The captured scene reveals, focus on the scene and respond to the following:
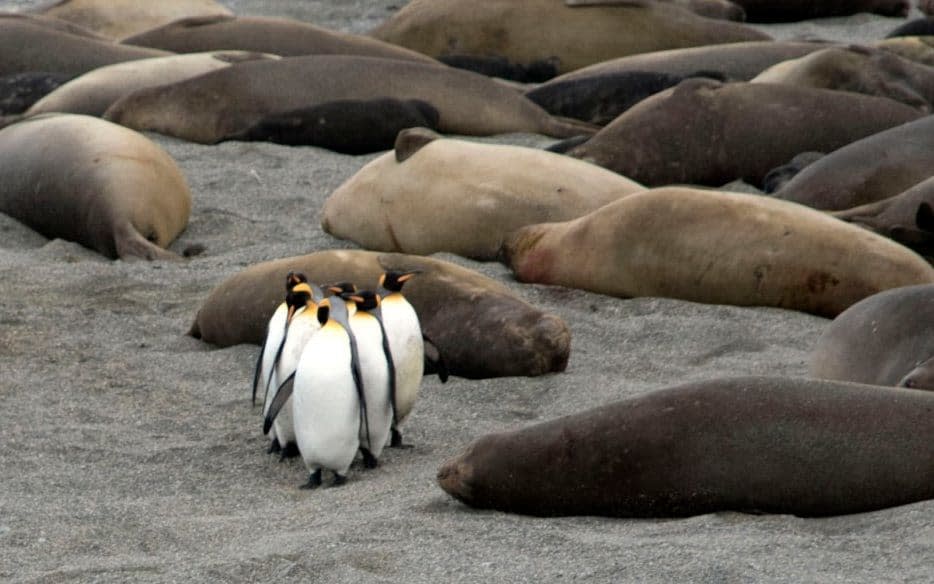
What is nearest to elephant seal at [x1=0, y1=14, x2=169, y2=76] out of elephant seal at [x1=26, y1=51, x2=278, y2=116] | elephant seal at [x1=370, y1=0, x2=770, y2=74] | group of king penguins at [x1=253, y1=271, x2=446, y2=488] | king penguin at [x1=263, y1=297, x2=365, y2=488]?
elephant seal at [x1=26, y1=51, x2=278, y2=116]

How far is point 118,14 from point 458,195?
18.5 feet

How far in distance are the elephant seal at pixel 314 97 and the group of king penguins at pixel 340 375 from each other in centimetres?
400

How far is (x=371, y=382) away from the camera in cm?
426

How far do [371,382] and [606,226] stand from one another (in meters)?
1.86

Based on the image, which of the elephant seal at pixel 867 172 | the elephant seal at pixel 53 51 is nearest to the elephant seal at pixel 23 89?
the elephant seal at pixel 53 51

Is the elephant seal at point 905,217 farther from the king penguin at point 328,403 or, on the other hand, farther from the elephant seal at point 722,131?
the king penguin at point 328,403

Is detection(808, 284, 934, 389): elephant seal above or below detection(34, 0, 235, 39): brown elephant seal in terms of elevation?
above

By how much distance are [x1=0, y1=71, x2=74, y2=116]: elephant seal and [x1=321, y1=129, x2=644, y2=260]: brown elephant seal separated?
2.96m

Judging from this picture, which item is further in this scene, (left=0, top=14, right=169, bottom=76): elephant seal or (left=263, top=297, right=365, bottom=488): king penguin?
(left=0, top=14, right=169, bottom=76): elephant seal

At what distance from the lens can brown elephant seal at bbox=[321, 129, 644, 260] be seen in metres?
6.45

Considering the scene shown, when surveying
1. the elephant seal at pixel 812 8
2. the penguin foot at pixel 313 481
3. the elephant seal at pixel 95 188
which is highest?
the penguin foot at pixel 313 481

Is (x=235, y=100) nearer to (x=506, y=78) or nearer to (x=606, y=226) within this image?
(x=506, y=78)

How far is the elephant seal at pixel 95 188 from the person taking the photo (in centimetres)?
667

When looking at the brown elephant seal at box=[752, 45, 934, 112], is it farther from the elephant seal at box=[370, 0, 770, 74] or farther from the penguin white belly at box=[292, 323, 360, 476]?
the penguin white belly at box=[292, 323, 360, 476]
